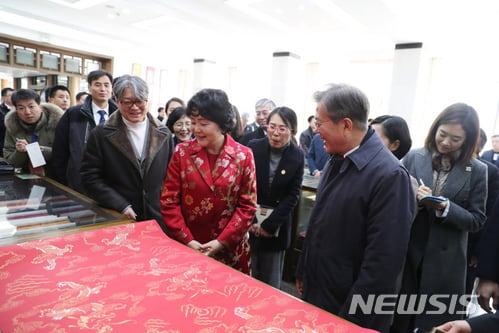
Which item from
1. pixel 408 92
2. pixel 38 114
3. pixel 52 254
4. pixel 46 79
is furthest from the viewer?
pixel 408 92

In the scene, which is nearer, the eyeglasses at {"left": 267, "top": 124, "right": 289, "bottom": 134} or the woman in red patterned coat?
the woman in red patterned coat

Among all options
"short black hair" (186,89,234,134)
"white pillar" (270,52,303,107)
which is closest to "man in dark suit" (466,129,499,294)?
"short black hair" (186,89,234,134)

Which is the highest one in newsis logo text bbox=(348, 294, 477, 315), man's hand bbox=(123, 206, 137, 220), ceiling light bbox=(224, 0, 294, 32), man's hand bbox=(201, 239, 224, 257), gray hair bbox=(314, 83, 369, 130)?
ceiling light bbox=(224, 0, 294, 32)

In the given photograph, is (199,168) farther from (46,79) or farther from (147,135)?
(46,79)

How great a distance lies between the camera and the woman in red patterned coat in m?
1.54

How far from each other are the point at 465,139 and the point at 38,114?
316cm

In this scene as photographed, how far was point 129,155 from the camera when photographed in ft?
5.81

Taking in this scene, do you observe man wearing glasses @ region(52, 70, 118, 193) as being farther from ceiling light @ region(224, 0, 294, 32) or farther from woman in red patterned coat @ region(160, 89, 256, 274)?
ceiling light @ region(224, 0, 294, 32)

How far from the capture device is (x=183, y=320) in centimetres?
83

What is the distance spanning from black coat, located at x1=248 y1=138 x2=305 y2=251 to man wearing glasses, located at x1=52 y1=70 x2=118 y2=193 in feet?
4.36

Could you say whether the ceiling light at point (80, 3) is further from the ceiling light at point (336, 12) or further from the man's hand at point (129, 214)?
the man's hand at point (129, 214)

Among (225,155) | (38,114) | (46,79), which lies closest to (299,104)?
(46,79)

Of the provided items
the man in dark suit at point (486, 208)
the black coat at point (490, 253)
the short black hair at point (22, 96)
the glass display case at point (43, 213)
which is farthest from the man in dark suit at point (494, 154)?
the short black hair at point (22, 96)

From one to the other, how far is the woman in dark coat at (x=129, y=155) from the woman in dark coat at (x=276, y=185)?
27.9 inches
